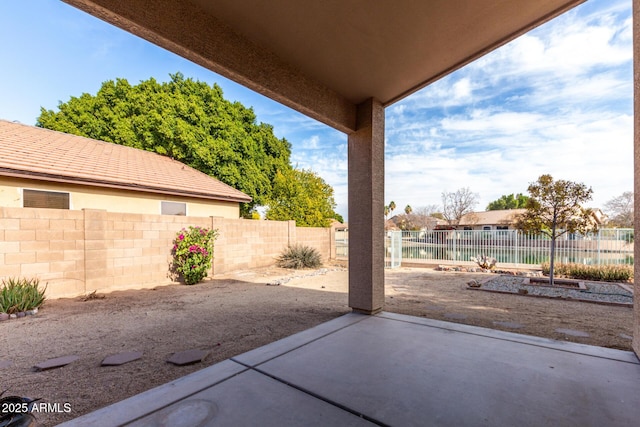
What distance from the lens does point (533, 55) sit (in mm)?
7668

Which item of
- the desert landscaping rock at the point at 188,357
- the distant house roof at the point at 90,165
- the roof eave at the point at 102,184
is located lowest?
the desert landscaping rock at the point at 188,357

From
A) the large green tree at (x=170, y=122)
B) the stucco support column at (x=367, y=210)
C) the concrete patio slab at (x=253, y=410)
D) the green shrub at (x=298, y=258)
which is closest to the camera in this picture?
the concrete patio slab at (x=253, y=410)

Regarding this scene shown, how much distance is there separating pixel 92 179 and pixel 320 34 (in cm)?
766

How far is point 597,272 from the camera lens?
25.2ft

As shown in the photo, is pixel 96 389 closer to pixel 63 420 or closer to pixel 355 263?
pixel 63 420

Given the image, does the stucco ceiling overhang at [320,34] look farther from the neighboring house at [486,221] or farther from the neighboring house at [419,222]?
the neighboring house at [419,222]

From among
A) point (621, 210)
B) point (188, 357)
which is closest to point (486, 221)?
point (621, 210)

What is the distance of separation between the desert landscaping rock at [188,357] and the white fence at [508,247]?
336 inches

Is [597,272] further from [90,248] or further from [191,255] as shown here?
[90,248]

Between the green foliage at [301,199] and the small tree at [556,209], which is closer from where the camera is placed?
the small tree at [556,209]

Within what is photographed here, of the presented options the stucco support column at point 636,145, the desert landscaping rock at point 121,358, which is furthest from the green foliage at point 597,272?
the desert landscaping rock at point 121,358

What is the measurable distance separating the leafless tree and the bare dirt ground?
24317 mm

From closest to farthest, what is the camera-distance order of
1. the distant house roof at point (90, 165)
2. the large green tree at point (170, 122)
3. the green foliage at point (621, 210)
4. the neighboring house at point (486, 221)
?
the distant house roof at point (90, 165) < the large green tree at point (170, 122) < the green foliage at point (621, 210) < the neighboring house at point (486, 221)

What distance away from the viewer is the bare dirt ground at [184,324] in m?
2.39
